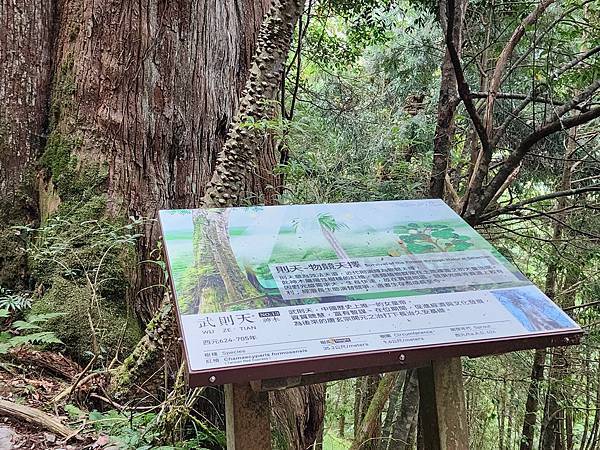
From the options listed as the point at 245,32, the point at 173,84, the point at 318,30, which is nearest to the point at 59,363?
the point at 173,84

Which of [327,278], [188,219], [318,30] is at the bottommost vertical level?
[327,278]

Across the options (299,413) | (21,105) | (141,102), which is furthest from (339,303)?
(21,105)

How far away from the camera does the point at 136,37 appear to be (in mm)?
3078

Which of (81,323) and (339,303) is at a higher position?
(339,303)

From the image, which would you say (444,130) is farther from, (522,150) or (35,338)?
(35,338)

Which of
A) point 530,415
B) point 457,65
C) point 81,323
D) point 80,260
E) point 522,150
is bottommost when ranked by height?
point 530,415

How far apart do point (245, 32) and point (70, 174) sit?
4.63 feet

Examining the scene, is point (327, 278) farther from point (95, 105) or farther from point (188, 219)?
point (95, 105)

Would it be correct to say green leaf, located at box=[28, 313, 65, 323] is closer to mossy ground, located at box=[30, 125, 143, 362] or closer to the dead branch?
mossy ground, located at box=[30, 125, 143, 362]

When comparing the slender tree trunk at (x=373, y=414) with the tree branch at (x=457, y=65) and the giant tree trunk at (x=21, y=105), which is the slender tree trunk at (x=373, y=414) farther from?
the giant tree trunk at (x=21, y=105)

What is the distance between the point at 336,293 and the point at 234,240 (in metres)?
0.37

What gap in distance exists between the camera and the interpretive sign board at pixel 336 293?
4.35 ft

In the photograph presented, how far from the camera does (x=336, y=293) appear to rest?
60.0 inches

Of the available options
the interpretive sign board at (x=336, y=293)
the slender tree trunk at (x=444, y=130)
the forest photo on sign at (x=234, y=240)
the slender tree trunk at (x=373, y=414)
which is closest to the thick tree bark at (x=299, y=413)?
the forest photo on sign at (x=234, y=240)
